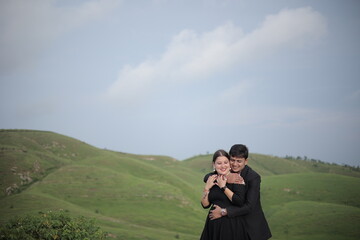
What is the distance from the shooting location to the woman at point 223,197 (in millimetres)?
6980

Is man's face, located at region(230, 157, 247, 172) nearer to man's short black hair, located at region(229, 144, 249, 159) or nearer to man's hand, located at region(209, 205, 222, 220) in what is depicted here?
man's short black hair, located at region(229, 144, 249, 159)

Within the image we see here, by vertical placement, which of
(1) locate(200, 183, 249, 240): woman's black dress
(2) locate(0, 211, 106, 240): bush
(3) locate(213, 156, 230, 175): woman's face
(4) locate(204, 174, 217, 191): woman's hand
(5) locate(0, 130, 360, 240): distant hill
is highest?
(3) locate(213, 156, 230, 175): woman's face

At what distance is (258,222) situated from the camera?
285 inches

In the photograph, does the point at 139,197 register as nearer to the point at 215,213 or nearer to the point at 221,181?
the point at 215,213

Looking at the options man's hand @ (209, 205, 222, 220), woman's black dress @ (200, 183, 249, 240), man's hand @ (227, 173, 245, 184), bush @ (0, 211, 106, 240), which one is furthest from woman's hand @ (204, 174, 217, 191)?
bush @ (0, 211, 106, 240)

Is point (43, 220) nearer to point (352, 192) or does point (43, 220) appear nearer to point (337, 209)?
point (337, 209)

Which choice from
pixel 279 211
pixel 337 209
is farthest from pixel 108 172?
pixel 337 209

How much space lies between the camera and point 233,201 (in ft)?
22.6

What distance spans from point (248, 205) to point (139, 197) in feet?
128

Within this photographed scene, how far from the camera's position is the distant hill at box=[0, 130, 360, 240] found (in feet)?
110

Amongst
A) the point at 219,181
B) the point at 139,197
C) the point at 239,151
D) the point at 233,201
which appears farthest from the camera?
the point at 139,197

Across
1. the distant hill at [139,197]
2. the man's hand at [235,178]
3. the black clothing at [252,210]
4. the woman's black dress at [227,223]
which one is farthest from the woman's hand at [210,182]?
the distant hill at [139,197]

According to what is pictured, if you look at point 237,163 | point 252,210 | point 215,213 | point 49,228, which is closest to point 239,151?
point 237,163

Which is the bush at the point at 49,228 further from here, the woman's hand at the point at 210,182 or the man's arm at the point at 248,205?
the man's arm at the point at 248,205
